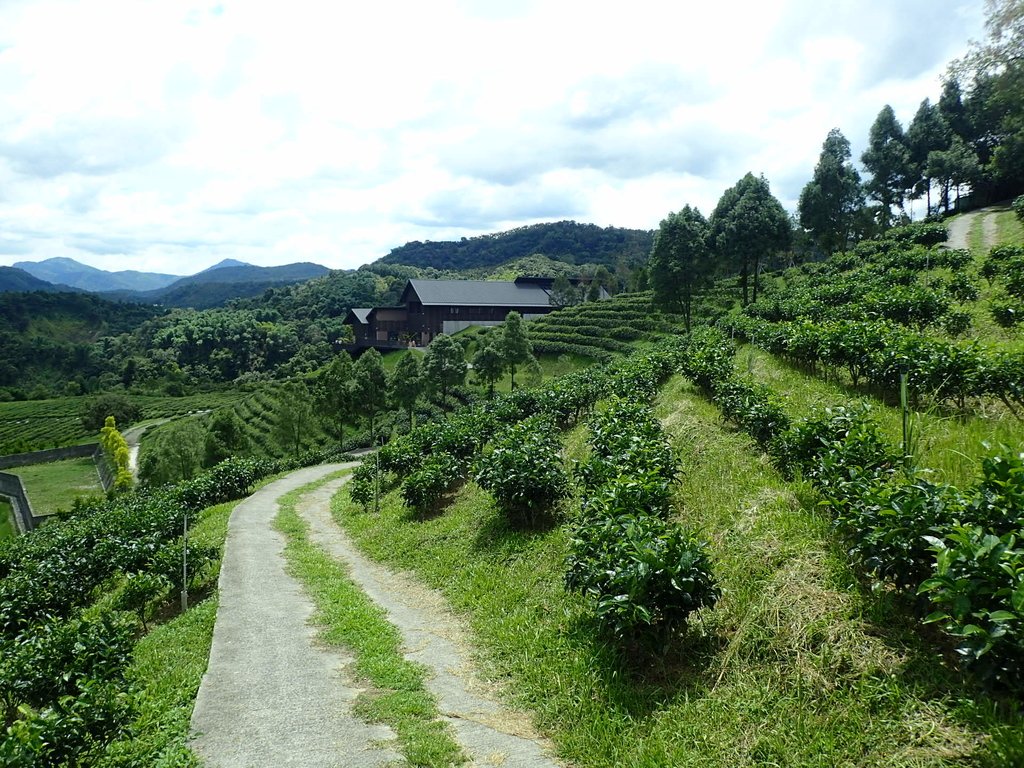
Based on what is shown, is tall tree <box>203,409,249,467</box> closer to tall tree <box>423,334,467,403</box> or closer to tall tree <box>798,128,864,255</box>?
tall tree <box>423,334,467,403</box>

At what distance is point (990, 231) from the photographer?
35656 mm

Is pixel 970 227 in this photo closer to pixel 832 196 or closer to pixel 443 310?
pixel 832 196

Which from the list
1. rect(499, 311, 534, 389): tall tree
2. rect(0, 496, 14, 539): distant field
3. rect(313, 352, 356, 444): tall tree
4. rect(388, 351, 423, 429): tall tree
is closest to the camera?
rect(499, 311, 534, 389): tall tree

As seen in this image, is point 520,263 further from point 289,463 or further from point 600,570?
point 600,570

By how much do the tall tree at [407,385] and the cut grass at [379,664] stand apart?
2725 cm

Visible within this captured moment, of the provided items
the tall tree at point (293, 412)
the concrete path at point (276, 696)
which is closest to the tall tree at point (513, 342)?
the tall tree at point (293, 412)

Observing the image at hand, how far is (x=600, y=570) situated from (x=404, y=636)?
3.79 metres

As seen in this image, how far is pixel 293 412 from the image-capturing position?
4144cm

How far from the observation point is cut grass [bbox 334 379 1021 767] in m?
4.30

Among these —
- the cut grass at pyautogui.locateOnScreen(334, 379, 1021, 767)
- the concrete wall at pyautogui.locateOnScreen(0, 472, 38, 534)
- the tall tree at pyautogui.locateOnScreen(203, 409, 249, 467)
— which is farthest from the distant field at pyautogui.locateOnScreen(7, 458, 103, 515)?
the cut grass at pyautogui.locateOnScreen(334, 379, 1021, 767)

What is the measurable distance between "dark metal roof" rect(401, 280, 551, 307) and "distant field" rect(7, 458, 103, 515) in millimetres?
41503

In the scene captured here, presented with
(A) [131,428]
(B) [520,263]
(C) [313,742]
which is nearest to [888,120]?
(C) [313,742]

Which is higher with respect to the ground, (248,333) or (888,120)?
(888,120)

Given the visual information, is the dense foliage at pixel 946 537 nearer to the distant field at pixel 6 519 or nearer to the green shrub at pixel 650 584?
the green shrub at pixel 650 584
